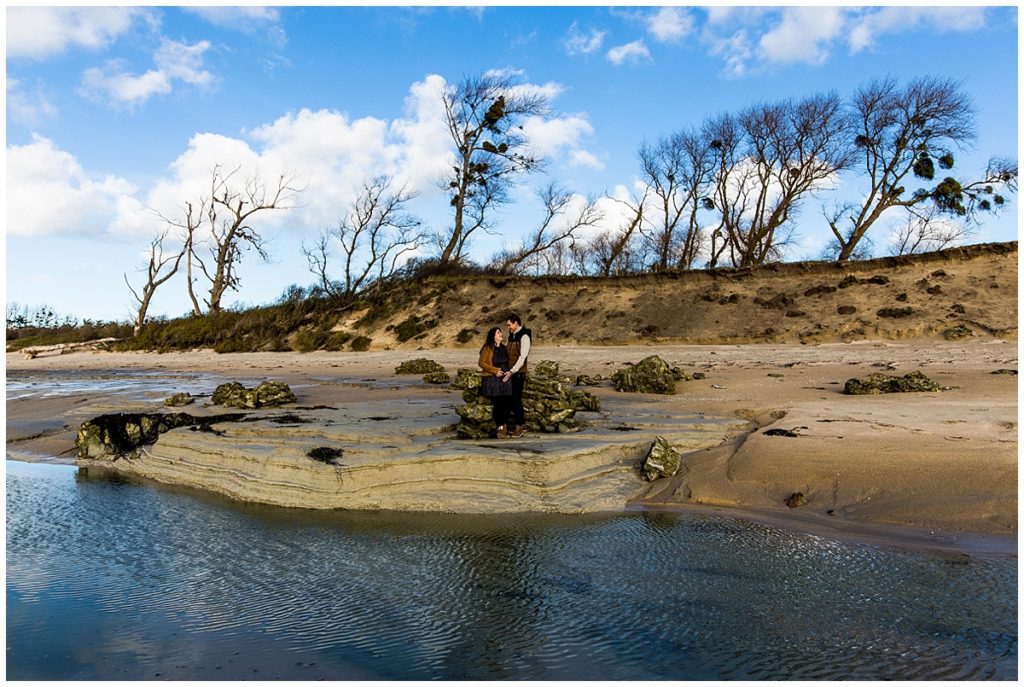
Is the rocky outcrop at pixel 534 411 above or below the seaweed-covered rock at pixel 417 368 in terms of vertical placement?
below

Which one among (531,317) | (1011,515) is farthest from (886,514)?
(531,317)

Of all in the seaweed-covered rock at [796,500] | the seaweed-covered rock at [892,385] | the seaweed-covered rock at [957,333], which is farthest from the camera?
the seaweed-covered rock at [957,333]

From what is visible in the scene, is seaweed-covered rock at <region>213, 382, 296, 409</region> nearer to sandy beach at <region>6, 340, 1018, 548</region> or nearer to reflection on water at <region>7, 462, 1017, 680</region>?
sandy beach at <region>6, 340, 1018, 548</region>

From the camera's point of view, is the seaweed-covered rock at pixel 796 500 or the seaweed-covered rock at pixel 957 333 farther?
the seaweed-covered rock at pixel 957 333

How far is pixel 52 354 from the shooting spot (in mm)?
30078

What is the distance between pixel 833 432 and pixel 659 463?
197cm

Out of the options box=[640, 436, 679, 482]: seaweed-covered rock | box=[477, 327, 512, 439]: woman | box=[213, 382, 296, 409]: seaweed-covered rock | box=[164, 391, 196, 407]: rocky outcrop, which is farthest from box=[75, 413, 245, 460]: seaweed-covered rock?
box=[640, 436, 679, 482]: seaweed-covered rock

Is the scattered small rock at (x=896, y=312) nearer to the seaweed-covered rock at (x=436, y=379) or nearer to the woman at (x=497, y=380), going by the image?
the seaweed-covered rock at (x=436, y=379)

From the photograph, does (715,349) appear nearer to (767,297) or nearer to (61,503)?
(767,297)

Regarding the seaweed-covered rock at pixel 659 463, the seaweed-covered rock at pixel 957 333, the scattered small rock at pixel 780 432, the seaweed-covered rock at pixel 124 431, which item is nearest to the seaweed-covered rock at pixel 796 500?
the seaweed-covered rock at pixel 659 463

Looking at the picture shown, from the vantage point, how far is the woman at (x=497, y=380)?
7434 millimetres

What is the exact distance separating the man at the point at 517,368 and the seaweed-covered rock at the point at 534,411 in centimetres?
23

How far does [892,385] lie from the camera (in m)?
9.64

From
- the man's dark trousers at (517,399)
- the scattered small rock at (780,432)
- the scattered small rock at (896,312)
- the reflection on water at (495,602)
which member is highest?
the scattered small rock at (896,312)
